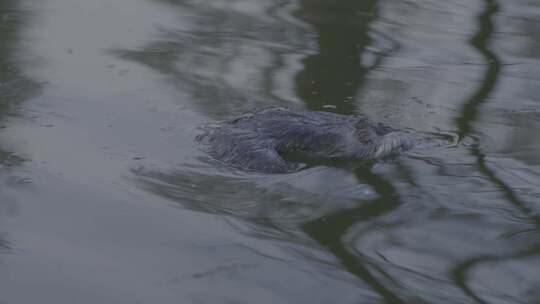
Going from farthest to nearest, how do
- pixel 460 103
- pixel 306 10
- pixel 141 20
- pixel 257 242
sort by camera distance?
pixel 306 10 < pixel 141 20 < pixel 460 103 < pixel 257 242

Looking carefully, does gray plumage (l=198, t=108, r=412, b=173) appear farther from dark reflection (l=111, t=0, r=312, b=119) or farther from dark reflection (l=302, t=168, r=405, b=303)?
dark reflection (l=111, t=0, r=312, b=119)

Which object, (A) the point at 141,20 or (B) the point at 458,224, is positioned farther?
(A) the point at 141,20

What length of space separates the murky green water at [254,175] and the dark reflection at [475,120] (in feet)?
0.04

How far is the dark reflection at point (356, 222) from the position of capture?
342 centimetres

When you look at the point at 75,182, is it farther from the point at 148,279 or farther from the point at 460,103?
the point at 460,103

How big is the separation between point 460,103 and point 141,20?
2.26m

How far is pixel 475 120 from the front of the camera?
5082mm

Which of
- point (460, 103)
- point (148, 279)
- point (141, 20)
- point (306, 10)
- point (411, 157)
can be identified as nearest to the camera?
point (148, 279)

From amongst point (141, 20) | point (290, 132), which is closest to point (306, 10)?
point (141, 20)

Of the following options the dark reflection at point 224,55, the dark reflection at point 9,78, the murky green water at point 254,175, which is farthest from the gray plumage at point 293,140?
the dark reflection at point 9,78

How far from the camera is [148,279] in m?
3.34

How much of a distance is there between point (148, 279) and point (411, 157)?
1577mm

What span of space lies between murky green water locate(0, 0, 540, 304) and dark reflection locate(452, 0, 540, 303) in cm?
1

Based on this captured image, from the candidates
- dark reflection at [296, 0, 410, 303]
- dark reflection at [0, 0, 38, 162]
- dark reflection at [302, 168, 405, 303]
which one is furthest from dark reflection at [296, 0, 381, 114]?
dark reflection at [0, 0, 38, 162]
